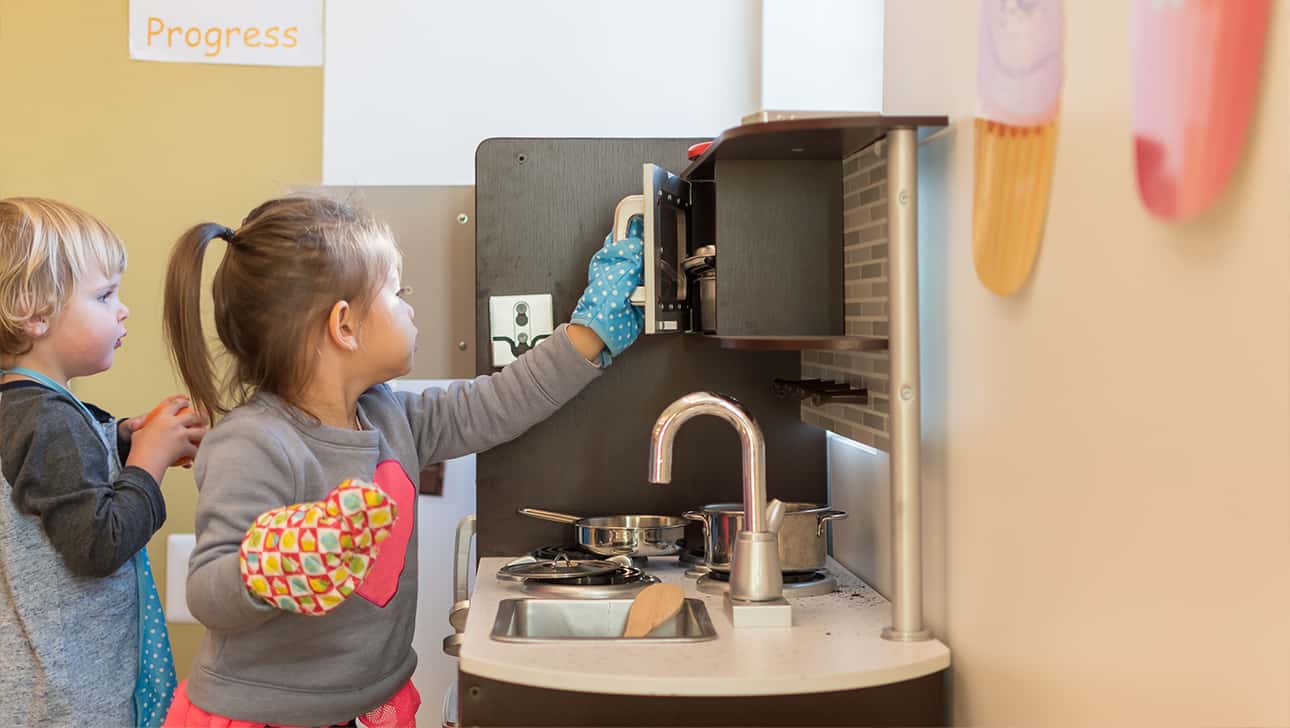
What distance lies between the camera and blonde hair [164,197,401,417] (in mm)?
1378

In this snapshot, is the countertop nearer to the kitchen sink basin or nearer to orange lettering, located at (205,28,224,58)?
the kitchen sink basin

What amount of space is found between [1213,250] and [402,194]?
1338mm

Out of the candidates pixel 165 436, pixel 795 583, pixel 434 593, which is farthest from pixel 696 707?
pixel 434 593

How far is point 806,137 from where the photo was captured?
123cm

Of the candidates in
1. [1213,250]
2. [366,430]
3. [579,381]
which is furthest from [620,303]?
[1213,250]

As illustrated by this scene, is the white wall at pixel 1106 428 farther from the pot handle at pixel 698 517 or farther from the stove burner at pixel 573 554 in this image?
the stove burner at pixel 573 554

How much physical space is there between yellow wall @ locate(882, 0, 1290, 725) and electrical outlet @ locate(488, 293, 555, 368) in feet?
1.93

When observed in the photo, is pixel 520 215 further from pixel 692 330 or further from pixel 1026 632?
pixel 1026 632

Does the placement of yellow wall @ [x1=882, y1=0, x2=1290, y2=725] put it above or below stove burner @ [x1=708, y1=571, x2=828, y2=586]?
above

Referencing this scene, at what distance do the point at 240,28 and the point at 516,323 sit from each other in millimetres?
963

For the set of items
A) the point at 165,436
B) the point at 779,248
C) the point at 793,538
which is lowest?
the point at 793,538

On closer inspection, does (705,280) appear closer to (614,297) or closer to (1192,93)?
(614,297)

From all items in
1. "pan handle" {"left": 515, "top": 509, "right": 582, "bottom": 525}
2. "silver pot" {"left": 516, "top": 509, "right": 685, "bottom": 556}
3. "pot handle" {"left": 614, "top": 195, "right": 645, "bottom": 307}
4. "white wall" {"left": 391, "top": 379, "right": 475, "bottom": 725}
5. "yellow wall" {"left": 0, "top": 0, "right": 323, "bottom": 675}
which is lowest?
"white wall" {"left": 391, "top": 379, "right": 475, "bottom": 725}

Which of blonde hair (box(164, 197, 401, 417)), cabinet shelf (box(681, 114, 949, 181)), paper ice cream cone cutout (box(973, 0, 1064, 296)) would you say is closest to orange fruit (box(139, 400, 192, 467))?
blonde hair (box(164, 197, 401, 417))
